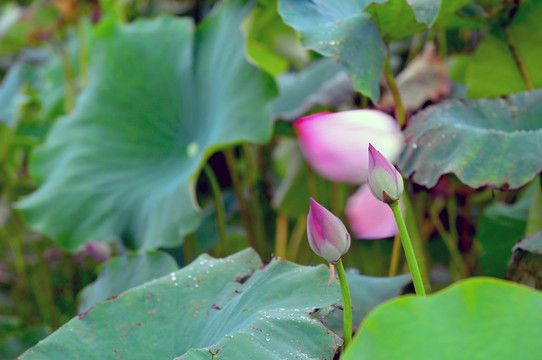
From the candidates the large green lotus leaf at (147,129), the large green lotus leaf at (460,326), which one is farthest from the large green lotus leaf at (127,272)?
the large green lotus leaf at (460,326)

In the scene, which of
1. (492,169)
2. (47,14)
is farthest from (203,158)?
(47,14)

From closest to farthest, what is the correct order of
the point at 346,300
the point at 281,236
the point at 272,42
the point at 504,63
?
the point at 346,300, the point at 504,63, the point at 281,236, the point at 272,42

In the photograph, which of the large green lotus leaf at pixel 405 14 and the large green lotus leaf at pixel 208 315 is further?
Answer: the large green lotus leaf at pixel 405 14

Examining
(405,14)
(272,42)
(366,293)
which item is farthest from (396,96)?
(272,42)

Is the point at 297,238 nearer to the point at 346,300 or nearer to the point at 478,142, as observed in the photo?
the point at 478,142

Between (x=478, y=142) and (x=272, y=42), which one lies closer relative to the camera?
(x=478, y=142)

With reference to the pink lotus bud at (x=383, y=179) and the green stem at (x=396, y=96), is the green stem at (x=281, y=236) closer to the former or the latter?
the green stem at (x=396, y=96)


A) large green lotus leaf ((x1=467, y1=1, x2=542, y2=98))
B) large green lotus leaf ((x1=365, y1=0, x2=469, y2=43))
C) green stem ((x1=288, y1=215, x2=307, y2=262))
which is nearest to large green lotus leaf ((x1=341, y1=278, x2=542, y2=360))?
large green lotus leaf ((x1=365, y1=0, x2=469, y2=43))
